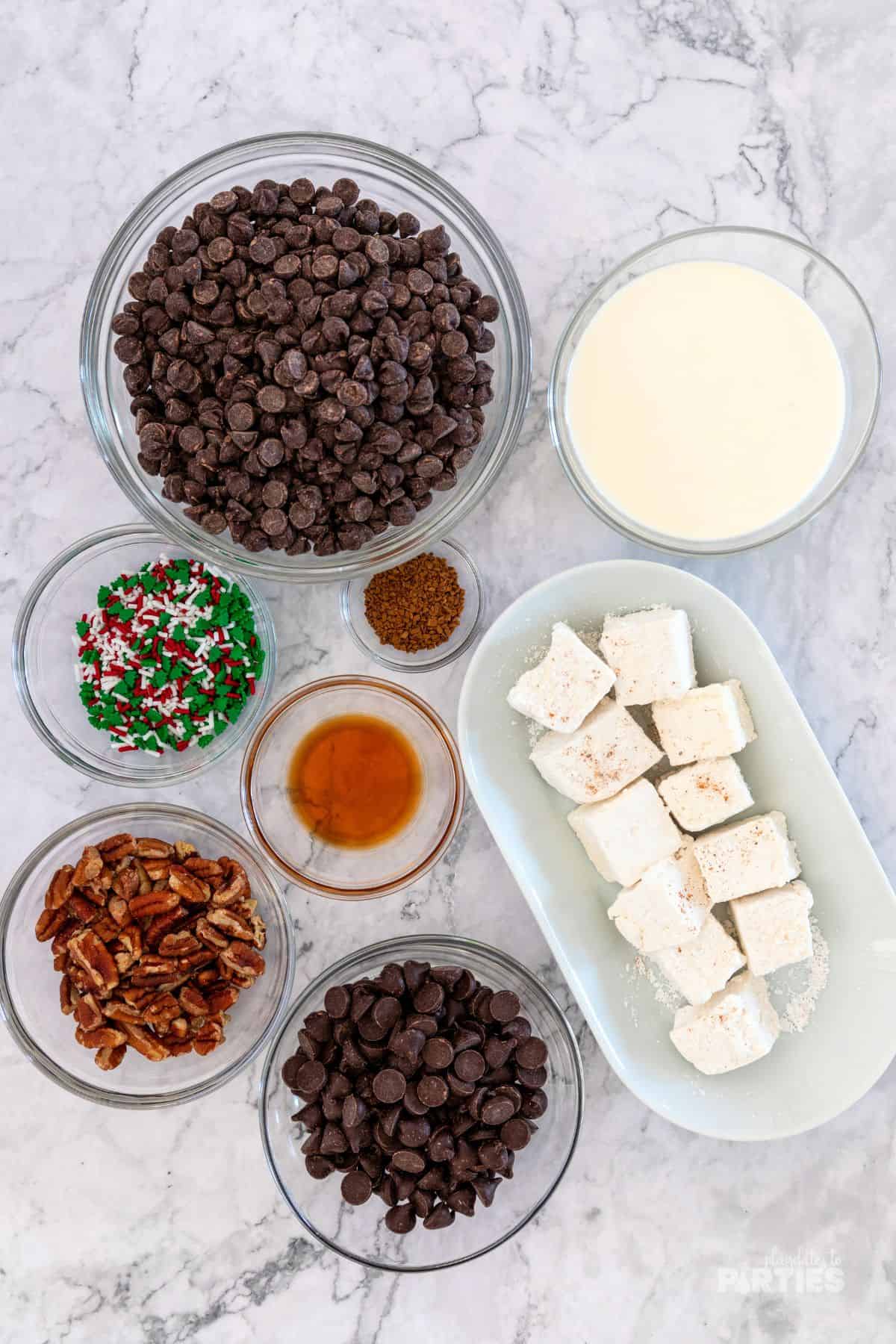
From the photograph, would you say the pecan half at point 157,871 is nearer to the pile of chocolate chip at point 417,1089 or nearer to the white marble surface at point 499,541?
the white marble surface at point 499,541

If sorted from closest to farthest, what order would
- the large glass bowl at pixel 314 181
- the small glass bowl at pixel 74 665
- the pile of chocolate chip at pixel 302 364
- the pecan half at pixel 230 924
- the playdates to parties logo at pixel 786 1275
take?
the pile of chocolate chip at pixel 302 364, the large glass bowl at pixel 314 181, the pecan half at pixel 230 924, the small glass bowl at pixel 74 665, the playdates to parties logo at pixel 786 1275

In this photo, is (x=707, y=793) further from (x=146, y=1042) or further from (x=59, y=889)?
(x=59, y=889)

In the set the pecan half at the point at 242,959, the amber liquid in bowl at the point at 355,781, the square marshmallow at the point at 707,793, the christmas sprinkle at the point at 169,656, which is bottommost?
the pecan half at the point at 242,959

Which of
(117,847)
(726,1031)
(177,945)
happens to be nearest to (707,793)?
(726,1031)

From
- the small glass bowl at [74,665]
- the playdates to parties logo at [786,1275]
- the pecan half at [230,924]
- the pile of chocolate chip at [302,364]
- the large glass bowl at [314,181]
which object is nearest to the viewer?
the pile of chocolate chip at [302,364]

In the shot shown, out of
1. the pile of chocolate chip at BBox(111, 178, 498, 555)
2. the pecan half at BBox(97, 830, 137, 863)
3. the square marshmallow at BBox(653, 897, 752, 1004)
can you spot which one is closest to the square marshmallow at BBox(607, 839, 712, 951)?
the square marshmallow at BBox(653, 897, 752, 1004)

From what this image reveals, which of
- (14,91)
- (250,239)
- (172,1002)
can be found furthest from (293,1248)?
(14,91)

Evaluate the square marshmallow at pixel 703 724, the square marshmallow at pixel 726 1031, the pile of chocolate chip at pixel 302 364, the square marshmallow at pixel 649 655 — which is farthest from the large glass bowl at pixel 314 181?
the square marshmallow at pixel 726 1031
